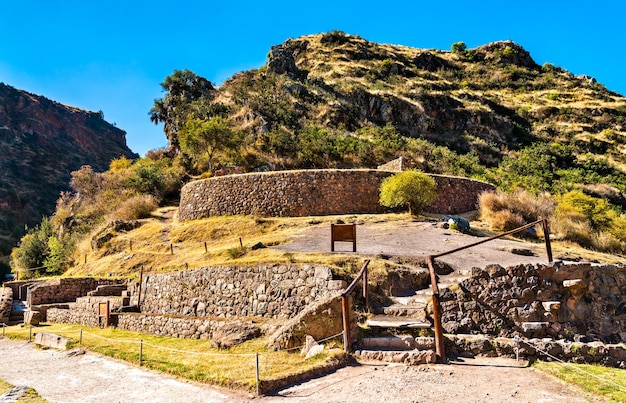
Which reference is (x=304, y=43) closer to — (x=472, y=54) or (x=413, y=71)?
(x=413, y=71)

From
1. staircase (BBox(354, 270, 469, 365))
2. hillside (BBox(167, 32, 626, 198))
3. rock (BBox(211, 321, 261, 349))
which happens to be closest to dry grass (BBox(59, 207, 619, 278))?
rock (BBox(211, 321, 261, 349))

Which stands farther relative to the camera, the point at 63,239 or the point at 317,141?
the point at 317,141

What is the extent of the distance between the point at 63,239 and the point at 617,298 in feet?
99.8

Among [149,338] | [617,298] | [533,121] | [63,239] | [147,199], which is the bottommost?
[149,338]

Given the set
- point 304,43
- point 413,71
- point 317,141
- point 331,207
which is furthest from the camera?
point 304,43

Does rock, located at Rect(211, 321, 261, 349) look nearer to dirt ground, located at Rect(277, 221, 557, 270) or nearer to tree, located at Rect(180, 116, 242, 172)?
dirt ground, located at Rect(277, 221, 557, 270)

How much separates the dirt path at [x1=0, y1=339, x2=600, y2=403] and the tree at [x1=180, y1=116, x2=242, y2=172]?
2410 cm

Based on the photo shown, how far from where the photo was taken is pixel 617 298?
823cm

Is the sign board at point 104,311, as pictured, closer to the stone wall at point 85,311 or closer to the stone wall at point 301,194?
the stone wall at point 85,311

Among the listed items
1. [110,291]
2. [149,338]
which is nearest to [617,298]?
[149,338]

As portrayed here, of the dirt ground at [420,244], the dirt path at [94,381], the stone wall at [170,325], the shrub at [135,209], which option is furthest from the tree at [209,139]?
the dirt path at [94,381]

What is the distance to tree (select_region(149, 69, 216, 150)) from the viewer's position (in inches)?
1786

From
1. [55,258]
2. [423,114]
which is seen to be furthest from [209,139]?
[423,114]

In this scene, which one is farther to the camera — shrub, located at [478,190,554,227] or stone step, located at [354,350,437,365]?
shrub, located at [478,190,554,227]
